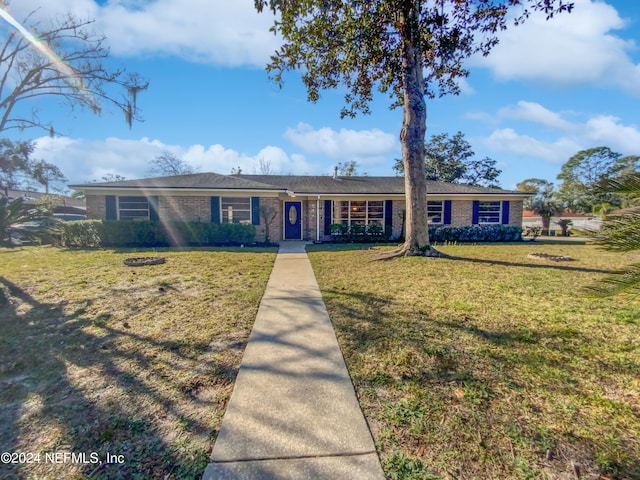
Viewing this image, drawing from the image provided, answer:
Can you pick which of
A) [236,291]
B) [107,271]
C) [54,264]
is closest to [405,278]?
[236,291]

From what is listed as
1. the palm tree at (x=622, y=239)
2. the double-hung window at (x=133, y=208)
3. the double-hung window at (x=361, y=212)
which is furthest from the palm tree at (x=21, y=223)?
the double-hung window at (x=361, y=212)

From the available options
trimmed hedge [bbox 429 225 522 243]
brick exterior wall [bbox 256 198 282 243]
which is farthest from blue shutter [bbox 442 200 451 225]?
brick exterior wall [bbox 256 198 282 243]

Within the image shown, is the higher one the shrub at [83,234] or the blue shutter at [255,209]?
the blue shutter at [255,209]

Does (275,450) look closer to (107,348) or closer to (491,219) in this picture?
(107,348)

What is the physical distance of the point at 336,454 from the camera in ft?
5.87

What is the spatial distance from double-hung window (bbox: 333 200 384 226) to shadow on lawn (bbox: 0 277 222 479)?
1329 centimetres

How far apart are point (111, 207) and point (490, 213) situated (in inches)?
783

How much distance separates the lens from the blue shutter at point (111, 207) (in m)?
13.7

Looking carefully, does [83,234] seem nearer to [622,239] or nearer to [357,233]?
[357,233]

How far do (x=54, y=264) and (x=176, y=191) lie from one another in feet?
21.4

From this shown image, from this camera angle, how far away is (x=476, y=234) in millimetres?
15945

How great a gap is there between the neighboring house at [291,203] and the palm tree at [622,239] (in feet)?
41.7

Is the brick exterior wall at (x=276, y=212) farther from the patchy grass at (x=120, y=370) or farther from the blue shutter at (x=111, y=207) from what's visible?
the patchy grass at (x=120, y=370)

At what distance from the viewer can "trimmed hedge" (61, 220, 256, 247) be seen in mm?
12125
